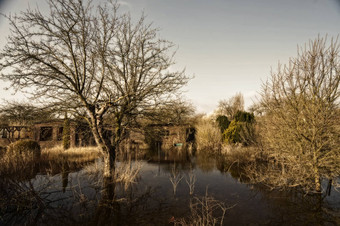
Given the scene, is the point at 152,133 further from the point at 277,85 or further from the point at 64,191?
the point at 277,85

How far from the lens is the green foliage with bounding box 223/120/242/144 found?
16812 mm

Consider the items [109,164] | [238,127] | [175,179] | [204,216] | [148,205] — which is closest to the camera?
[204,216]

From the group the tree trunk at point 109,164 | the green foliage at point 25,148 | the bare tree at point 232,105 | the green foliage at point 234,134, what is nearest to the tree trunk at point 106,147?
the tree trunk at point 109,164

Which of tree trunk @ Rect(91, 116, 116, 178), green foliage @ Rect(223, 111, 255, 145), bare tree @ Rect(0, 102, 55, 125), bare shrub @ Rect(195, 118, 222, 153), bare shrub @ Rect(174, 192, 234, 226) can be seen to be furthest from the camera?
bare shrub @ Rect(195, 118, 222, 153)

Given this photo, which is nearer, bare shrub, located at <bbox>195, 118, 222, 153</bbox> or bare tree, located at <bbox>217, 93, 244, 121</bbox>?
bare shrub, located at <bbox>195, 118, 222, 153</bbox>

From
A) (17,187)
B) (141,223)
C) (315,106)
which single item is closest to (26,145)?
(17,187)

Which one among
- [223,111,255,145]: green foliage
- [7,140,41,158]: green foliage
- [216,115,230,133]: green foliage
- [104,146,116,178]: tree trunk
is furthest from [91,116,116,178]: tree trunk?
[216,115,230,133]: green foliage

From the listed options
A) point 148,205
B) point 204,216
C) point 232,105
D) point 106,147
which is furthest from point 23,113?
point 232,105

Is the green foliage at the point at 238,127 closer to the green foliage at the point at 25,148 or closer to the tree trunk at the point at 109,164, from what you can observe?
the tree trunk at the point at 109,164

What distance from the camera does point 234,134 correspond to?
56.7 ft

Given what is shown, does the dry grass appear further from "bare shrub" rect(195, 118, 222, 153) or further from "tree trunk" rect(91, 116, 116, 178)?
"bare shrub" rect(195, 118, 222, 153)

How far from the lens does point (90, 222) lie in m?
5.06

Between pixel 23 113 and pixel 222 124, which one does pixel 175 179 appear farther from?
pixel 222 124

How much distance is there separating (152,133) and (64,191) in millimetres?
4345
